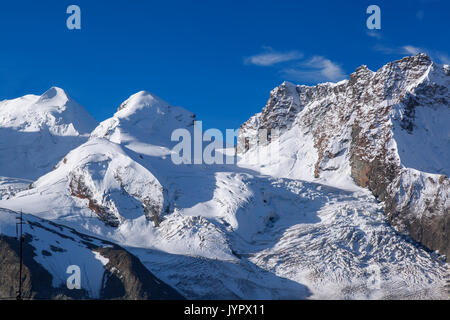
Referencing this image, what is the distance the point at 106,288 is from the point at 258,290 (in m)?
41.6

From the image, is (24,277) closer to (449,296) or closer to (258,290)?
(258,290)

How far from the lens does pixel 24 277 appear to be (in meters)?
172
